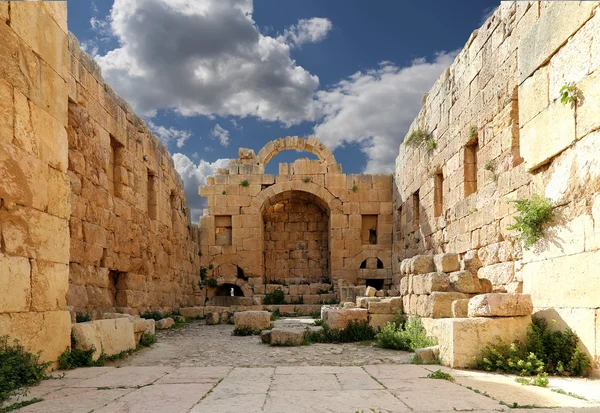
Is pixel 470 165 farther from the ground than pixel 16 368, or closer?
farther from the ground

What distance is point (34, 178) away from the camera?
5090 millimetres

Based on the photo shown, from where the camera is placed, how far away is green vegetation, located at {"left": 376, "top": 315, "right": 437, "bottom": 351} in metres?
7.07

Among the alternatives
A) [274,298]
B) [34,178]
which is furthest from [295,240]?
[34,178]

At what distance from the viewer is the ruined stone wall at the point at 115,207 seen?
8.17 m

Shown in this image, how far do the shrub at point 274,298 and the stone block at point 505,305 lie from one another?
11.4 metres

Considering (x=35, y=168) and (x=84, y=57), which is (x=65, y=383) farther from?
(x=84, y=57)

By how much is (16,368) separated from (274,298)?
12.3m

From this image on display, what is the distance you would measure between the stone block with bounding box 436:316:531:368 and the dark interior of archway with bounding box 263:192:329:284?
13757mm

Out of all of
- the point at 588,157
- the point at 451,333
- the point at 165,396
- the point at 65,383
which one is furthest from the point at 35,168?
the point at 588,157

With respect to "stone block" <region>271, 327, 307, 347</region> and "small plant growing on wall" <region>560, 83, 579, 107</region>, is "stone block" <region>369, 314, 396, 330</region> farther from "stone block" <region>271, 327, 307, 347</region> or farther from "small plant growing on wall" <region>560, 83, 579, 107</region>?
"small plant growing on wall" <region>560, 83, 579, 107</region>

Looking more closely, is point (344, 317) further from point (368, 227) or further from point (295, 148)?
point (295, 148)

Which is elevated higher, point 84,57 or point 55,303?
point 84,57

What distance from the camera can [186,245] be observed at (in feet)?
51.2

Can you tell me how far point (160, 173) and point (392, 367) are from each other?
966cm
